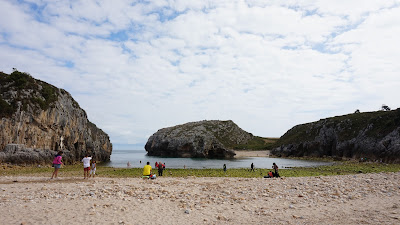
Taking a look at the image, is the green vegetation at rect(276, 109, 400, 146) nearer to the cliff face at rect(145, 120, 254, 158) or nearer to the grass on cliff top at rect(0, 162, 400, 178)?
the cliff face at rect(145, 120, 254, 158)

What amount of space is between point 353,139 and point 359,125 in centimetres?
936

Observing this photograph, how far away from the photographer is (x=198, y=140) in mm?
133250

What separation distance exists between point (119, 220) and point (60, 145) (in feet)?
180

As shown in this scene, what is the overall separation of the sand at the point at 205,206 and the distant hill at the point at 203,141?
360ft

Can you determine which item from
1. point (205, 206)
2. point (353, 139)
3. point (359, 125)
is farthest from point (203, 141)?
point (205, 206)

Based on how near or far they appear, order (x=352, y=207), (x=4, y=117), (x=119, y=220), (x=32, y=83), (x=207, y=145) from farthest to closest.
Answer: (x=207, y=145) → (x=32, y=83) → (x=4, y=117) → (x=352, y=207) → (x=119, y=220)

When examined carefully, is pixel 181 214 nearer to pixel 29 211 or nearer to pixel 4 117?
pixel 29 211

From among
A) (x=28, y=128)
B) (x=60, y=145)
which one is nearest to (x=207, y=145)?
(x=60, y=145)

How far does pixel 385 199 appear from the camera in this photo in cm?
1468

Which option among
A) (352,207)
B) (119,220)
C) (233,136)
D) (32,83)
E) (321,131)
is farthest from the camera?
(233,136)

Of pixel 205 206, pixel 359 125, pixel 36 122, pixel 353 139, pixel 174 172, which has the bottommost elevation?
pixel 174 172

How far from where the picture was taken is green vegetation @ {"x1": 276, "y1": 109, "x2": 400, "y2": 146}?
3060 inches

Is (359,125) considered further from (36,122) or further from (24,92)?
(24,92)

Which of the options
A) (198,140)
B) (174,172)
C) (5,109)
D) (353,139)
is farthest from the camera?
(198,140)
